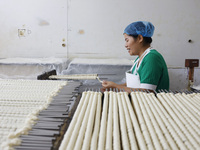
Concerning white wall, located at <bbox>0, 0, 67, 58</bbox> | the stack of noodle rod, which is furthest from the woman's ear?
white wall, located at <bbox>0, 0, 67, 58</bbox>

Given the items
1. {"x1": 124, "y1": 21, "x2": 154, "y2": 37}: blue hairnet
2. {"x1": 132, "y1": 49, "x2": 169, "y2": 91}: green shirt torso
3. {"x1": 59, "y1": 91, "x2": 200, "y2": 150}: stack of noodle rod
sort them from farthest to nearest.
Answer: {"x1": 124, "y1": 21, "x2": 154, "y2": 37}: blue hairnet → {"x1": 132, "y1": 49, "x2": 169, "y2": 91}: green shirt torso → {"x1": 59, "y1": 91, "x2": 200, "y2": 150}: stack of noodle rod

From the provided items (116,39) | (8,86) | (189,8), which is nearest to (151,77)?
(8,86)

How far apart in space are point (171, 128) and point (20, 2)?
381 centimetres

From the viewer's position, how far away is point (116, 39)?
11.8 feet

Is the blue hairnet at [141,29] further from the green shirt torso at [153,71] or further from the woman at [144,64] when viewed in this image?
the green shirt torso at [153,71]

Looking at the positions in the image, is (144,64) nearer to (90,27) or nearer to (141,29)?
(141,29)

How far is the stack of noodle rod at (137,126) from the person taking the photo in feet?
1.47

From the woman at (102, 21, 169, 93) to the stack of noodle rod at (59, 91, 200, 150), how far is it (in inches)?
25.8

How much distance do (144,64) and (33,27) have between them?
9.13ft

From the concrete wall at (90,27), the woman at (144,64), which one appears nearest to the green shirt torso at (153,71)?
the woman at (144,64)

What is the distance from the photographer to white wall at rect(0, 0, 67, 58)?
139 inches

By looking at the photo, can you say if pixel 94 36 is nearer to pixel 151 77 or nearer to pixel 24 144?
pixel 151 77

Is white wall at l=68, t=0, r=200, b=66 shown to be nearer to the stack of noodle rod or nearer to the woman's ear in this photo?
the woman's ear

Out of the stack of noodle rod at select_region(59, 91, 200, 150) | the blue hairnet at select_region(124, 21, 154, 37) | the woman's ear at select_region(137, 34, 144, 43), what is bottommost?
the stack of noodle rod at select_region(59, 91, 200, 150)
